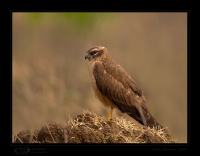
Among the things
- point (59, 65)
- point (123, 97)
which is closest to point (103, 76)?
point (123, 97)

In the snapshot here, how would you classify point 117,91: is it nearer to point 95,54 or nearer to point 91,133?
point 95,54

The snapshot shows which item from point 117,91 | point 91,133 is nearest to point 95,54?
point 117,91

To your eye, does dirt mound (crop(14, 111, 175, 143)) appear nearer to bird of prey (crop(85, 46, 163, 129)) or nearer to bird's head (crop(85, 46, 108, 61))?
bird of prey (crop(85, 46, 163, 129))

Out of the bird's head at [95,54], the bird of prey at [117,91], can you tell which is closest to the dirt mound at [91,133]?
the bird of prey at [117,91]

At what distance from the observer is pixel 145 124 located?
9.75m

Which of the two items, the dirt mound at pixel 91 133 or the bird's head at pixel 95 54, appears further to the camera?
the bird's head at pixel 95 54

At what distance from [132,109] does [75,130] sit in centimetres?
204

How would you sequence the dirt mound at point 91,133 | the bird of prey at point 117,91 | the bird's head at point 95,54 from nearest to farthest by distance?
the dirt mound at point 91,133, the bird of prey at point 117,91, the bird's head at point 95,54

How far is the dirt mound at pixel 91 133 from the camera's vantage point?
8844 millimetres

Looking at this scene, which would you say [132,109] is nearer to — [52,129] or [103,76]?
[103,76]

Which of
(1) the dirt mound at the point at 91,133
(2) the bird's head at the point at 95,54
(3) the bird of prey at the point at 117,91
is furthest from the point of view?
(2) the bird's head at the point at 95,54

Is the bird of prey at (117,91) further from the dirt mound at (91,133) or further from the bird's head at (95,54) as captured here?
the dirt mound at (91,133)

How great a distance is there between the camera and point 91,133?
8.89 m

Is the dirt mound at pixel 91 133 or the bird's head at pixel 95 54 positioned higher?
the bird's head at pixel 95 54
